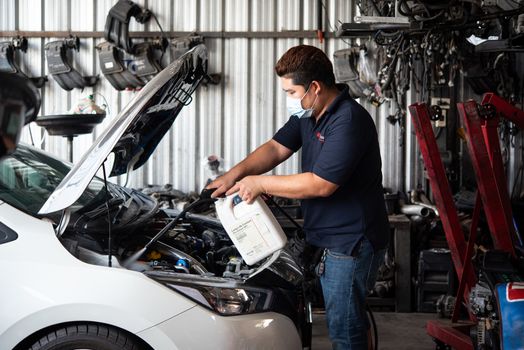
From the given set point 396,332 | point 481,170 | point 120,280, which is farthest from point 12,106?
point 396,332

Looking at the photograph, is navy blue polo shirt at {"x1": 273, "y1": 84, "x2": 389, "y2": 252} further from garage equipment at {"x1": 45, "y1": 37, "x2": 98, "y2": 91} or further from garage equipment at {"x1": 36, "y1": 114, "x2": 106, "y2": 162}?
garage equipment at {"x1": 45, "y1": 37, "x2": 98, "y2": 91}

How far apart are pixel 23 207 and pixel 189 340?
1038 millimetres

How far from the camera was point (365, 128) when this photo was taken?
134 inches

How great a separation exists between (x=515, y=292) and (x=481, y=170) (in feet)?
3.00

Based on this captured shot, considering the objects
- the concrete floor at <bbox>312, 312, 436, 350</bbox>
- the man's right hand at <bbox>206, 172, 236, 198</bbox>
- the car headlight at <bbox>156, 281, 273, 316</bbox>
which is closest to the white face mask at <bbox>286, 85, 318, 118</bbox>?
the man's right hand at <bbox>206, 172, 236, 198</bbox>

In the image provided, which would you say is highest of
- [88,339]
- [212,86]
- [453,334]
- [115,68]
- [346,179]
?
[115,68]

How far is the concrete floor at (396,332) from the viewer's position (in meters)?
5.41

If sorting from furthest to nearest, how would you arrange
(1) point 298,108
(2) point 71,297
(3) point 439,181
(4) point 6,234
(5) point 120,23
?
(5) point 120,23 < (3) point 439,181 < (1) point 298,108 < (4) point 6,234 < (2) point 71,297

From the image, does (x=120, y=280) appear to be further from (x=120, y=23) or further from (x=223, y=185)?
(x=120, y=23)

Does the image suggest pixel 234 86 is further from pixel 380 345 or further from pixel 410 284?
pixel 380 345

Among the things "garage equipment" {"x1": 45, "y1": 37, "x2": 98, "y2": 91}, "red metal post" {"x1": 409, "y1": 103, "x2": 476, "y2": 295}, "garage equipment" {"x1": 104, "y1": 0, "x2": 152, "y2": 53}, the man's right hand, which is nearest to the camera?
the man's right hand

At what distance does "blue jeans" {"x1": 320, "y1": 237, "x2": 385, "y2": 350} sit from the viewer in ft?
11.2

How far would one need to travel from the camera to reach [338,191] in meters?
3.45

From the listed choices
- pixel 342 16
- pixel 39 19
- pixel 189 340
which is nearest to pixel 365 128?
pixel 189 340
